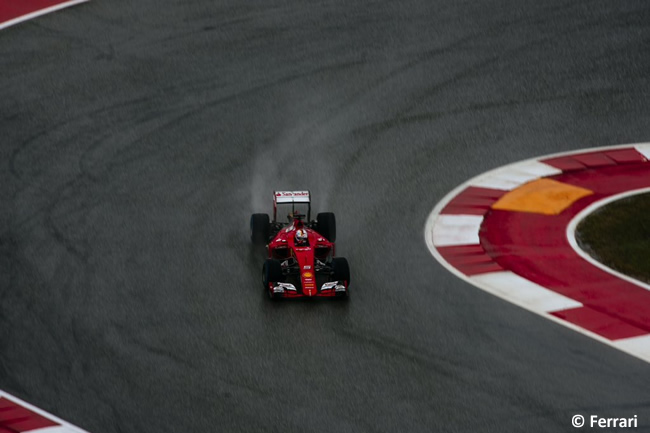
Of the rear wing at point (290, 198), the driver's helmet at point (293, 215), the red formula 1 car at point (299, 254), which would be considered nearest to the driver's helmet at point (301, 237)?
the red formula 1 car at point (299, 254)

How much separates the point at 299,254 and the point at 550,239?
3.20 meters

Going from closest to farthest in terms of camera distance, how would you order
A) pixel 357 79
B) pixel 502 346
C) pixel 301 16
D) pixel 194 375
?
pixel 194 375 < pixel 502 346 < pixel 357 79 < pixel 301 16

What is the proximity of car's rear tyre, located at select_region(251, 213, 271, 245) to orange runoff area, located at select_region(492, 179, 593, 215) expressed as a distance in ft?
9.83

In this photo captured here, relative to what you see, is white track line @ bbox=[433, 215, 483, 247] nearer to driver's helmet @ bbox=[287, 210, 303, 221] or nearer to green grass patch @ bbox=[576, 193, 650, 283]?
green grass patch @ bbox=[576, 193, 650, 283]

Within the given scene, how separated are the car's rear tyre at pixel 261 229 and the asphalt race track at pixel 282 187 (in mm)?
254

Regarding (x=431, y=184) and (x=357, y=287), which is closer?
(x=357, y=287)

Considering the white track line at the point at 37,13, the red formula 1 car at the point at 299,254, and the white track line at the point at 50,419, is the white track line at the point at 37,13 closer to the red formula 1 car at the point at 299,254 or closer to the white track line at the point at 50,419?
the red formula 1 car at the point at 299,254

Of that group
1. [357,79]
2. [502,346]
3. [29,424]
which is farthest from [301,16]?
[29,424]

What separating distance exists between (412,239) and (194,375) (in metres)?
3.87

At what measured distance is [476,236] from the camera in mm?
13273

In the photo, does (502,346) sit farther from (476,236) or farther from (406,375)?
(476,236)

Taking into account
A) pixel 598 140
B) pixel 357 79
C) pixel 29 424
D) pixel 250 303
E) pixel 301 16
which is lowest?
pixel 29 424

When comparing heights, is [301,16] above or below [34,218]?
above

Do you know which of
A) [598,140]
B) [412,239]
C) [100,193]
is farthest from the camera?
[598,140]
